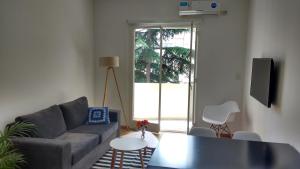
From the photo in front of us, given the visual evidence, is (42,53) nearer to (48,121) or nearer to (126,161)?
(48,121)

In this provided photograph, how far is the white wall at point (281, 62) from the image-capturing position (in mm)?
2313

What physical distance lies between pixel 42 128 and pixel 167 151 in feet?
5.94

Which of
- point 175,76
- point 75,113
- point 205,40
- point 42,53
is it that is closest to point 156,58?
point 175,76

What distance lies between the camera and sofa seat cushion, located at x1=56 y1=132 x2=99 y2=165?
2.83 m

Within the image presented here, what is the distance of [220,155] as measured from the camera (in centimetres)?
189

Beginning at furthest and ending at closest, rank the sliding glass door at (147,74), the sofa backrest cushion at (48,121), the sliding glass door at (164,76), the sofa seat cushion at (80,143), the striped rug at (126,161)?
1. the sliding glass door at (147,74)
2. the sliding glass door at (164,76)
3. the striped rug at (126,161)
4. the sofa backrest cushion at (48,121)
5. the sofa seat cushion at (80,143)

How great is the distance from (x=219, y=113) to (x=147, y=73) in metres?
1.67

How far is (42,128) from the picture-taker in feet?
9.95

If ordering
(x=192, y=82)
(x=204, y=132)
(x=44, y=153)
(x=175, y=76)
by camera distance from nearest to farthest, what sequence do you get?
(x=44, y=153) → (x=204, y=132) → (x=192, y=82) → (x=175, y=76)

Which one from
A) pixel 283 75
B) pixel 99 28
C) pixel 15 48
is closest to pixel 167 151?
pixel 283 75

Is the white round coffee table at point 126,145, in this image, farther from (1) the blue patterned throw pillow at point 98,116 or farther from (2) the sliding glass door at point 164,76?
(2) the sliding glass door at point 164,76

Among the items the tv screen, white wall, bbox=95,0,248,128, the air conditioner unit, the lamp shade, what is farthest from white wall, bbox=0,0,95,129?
the tv screen

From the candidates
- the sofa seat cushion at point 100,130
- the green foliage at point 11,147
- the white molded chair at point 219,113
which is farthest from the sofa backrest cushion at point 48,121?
the white molded chair at point 219,113

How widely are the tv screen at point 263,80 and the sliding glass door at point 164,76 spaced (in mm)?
1522
